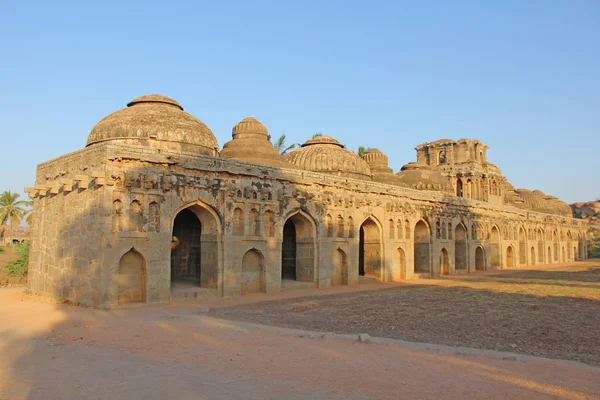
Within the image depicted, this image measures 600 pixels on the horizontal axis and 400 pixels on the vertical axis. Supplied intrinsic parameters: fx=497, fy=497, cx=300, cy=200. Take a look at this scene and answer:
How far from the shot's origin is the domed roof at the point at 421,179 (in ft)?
108

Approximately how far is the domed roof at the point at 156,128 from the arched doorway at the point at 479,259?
20.8m

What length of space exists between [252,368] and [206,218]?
33.1ft

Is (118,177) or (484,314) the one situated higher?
(118,177)

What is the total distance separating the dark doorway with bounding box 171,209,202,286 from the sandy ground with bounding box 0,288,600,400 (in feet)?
30.6

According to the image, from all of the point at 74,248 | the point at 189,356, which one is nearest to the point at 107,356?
the point at 189,356

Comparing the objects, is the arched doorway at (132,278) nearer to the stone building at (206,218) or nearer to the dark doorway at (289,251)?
the stone building at (206,218)

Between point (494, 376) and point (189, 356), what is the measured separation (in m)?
4.43

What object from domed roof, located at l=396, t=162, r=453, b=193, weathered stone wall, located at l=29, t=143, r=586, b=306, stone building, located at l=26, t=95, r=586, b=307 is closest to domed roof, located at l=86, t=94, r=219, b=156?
stone building, located at l=26, t=95, r=586, b=307

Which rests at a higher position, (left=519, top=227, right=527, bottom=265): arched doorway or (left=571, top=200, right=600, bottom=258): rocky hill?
(left=571, top=200, right=600, bottom=258): rocky hill

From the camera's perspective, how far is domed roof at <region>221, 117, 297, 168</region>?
21.9m

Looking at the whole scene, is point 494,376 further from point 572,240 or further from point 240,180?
point 572,240

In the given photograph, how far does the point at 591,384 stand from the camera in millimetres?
6109

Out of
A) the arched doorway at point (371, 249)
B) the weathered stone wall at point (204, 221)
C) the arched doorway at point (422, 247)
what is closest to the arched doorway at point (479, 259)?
the arched doorway at point (422, 247)

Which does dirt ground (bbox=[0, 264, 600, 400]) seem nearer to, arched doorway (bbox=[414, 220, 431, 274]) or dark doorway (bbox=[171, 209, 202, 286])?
dark doorway (bbox=[171, 209, 202, 286])
